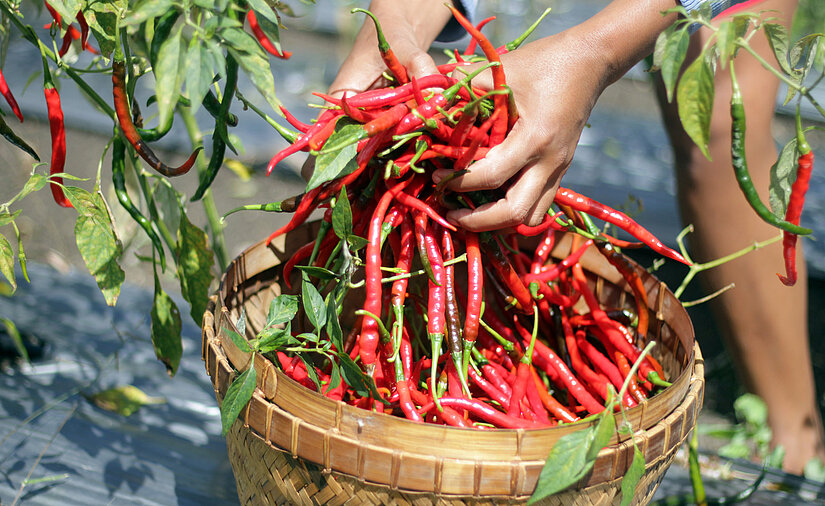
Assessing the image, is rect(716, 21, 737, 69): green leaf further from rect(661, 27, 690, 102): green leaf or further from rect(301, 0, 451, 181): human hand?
rect(301, 0, 451, 181): human hand

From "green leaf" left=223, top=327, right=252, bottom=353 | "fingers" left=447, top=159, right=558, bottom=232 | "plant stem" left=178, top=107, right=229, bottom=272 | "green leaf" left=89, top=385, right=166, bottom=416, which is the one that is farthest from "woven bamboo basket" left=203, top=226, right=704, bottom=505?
"green leaf" left=89, top=385, right=166, bottom=416

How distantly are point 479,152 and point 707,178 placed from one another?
0.71m

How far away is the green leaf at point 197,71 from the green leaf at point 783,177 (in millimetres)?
506

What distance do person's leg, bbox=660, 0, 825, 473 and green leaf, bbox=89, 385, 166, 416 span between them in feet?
3.37

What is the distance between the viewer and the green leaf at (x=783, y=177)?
669 millimetres

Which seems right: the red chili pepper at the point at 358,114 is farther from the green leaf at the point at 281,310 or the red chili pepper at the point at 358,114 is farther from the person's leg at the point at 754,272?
the person's leg at the point at 754,272

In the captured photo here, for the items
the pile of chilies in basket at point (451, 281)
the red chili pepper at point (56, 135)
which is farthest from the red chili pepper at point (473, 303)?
the red chili pepper at point (56, 135)

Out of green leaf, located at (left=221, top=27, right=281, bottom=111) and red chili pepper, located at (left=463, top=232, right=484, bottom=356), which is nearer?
green leaf, located at (left=221, top=27, right=281, bottom=111)

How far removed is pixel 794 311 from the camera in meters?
1.31

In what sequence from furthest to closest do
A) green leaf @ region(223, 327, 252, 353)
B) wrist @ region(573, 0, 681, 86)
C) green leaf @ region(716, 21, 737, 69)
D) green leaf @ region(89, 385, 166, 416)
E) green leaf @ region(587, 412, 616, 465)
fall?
green leaf @ region(89, 385, 166, 416) < wrist @ region(573, 0, 681, 86) < green leaf @ region(223, 327, 252, 353) < green leaf @ region(587, 412, 616, 465) < green leaf @ region(716, 21, 737, 69)

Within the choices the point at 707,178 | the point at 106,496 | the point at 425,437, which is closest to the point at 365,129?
the point at 425,437

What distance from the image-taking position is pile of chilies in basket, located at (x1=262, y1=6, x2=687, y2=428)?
2.50ft

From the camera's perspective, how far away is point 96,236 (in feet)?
2.49

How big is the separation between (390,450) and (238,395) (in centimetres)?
16
